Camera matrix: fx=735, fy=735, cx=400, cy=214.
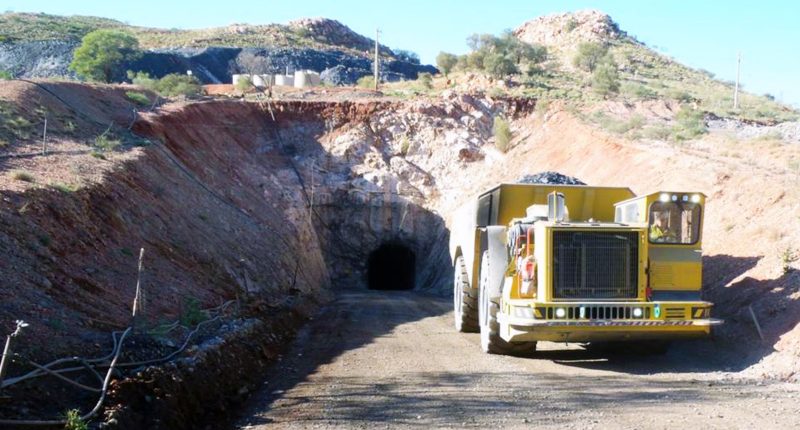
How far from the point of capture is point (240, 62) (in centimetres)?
6519

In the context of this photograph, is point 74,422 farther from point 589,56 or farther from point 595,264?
point 589,56

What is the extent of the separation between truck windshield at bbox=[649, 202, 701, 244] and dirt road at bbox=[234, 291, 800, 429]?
1.95 metres

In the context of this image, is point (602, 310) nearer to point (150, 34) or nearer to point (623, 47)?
point (623, 47)

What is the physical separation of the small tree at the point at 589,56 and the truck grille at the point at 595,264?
46.8 m

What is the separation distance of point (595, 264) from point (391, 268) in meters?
31.4

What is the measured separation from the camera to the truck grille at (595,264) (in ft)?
35.0

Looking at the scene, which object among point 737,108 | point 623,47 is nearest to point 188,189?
point 737,108

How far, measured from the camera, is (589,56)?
55.1 m

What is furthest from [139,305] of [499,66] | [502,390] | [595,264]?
[499,66]

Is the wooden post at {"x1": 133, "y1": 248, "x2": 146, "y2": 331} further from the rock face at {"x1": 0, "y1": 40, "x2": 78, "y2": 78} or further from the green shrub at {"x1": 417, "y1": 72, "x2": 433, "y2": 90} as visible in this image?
the rock face at {"x1": 0, "y1": 40, "x2": 78, "y2": 78}

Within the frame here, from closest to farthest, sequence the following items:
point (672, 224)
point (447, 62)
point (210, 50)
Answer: point (672, 224) < point (447, 62) < point (210, 50)

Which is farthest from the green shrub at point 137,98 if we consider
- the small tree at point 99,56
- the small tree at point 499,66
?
the small tree at point 499,66

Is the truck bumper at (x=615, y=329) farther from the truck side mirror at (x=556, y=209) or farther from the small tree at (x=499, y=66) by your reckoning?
the small tree at (x=499, y=66)

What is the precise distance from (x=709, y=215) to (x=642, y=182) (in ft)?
21.9
